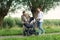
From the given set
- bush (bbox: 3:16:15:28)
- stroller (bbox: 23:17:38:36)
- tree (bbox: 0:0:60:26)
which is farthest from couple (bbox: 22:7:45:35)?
bush (bbox: 3:16:15:28)

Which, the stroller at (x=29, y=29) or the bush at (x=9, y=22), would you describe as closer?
the stroller at (x=29, y=29)

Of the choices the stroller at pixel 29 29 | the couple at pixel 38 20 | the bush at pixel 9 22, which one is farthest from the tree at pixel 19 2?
the stroller at pixel 29 29

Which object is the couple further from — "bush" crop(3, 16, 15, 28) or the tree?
"bush" crop(3, 16, 15, 28)

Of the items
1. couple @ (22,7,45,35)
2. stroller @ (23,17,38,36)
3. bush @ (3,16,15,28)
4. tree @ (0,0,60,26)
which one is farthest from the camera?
bush @ (3,16,15,28)

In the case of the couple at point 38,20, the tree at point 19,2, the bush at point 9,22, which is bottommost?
the bush at point 9,22

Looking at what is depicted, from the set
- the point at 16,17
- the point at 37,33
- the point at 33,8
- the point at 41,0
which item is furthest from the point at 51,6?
the point at 37,33

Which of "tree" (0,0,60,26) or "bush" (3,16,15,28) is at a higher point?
"tree" (0,0,60,26)

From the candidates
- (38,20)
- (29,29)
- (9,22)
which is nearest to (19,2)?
(29,29)

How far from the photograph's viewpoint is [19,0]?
2547 centimetres

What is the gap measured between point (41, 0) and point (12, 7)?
321cm

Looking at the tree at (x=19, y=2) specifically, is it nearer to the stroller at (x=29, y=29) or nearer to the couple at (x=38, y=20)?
the couple at (x=38, y=20)

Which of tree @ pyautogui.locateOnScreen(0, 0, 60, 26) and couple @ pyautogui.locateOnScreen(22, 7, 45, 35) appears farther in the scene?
tree @ pyautogui.locateOnScreen(0, 0, 60, 26)

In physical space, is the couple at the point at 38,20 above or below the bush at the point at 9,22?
above

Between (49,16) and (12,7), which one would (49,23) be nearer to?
(49,16)
